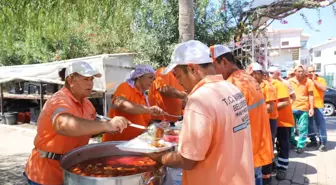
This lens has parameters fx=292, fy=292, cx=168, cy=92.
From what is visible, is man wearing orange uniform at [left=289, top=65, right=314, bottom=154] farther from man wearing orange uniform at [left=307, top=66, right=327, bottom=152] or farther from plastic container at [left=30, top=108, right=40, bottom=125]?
plastic container at [left=30, top=108, right=40, bottom=125]

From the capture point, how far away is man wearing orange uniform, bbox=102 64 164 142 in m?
3.08

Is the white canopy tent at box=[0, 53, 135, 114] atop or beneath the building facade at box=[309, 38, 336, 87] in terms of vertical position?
beneath

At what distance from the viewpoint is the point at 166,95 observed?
14.2 feet

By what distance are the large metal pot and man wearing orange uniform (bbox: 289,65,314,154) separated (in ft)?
16.8

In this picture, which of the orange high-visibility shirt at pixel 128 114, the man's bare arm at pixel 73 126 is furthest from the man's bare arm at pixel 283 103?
the man's bare arm at pixel 73 126

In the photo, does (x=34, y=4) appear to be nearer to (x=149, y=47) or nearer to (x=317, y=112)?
(x=149, y=47)

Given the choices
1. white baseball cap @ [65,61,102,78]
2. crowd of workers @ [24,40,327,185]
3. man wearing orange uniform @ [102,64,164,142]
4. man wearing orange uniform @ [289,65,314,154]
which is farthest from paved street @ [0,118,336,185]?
white baseball cap @ [65,61,102,78]

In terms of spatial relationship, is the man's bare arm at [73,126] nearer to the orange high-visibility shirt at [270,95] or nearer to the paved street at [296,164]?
the orange high-visibility shirt at [270,95]

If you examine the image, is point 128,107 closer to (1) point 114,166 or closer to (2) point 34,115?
(1) point 114,166

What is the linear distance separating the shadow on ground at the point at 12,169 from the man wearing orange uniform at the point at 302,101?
564 cm

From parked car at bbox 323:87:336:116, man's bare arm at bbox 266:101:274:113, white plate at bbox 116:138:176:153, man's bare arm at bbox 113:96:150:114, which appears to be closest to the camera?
white plate at bbox 116:138:176:153

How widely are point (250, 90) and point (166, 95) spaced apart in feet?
5.92

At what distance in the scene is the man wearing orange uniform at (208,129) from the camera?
5.15 ft

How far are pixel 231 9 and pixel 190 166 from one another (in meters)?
7.86
